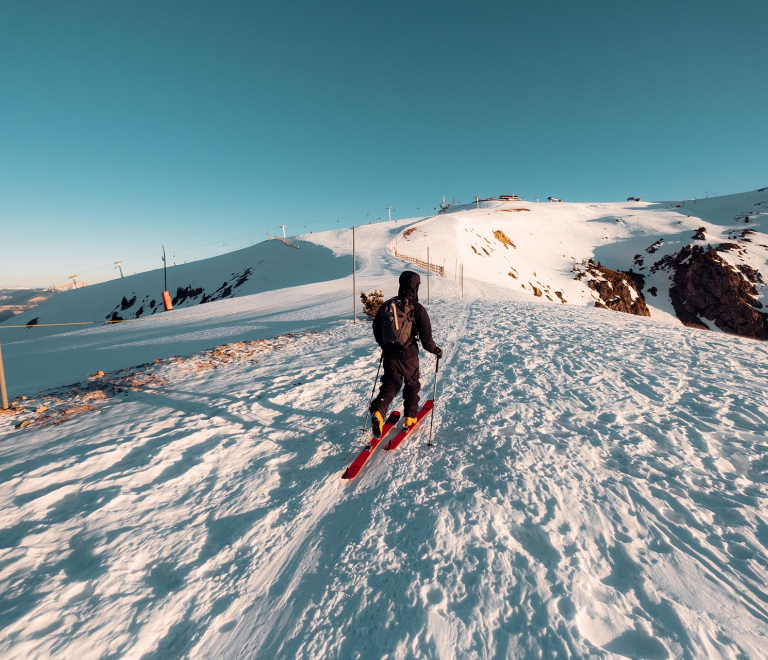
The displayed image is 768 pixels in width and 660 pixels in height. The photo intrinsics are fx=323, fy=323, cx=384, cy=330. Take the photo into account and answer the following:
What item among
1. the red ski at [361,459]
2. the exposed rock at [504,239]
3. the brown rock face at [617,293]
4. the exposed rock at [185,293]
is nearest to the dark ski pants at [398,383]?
the red ski at [361,459]

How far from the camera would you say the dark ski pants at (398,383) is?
4566mm

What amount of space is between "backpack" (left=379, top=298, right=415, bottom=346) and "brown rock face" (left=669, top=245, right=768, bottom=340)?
184ft

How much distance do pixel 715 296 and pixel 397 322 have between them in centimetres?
5815

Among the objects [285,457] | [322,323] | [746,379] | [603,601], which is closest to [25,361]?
[322,323]

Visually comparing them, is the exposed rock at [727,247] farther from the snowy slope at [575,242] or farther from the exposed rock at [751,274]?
the exposed rock at [751,274]

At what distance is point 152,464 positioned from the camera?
4.10m

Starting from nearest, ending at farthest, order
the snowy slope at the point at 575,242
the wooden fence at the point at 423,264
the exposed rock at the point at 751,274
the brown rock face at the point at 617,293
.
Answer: the wooden fence at the point at 423,264 → the snowy slope at the point at 575,242 → the exposed rock at the point at 751,274 → the brown rock face at the point at 617,293

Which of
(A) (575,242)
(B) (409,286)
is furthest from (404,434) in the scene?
(A) (575,242)

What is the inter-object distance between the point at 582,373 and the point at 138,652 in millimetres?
7701

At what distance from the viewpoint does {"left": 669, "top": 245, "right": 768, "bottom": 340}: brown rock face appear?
133 feet

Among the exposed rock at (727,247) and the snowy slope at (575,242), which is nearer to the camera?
the snowy slope at (575,242)

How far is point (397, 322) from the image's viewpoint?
4.47 meters

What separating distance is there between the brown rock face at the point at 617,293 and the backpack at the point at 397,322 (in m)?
48.6

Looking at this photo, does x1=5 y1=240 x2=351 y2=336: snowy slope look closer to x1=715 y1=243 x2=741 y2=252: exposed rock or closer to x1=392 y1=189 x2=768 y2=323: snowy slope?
x1=392 y1=189 x2=768 y2=323: snowy slope
